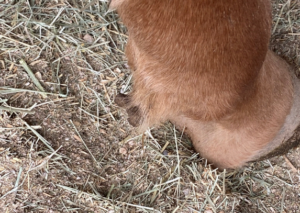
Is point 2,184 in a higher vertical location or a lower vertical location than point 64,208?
higher

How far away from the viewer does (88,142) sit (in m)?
2.16

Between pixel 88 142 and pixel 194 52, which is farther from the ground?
pixel 194 52

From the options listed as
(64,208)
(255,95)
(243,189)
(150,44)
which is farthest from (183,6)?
(243,189)

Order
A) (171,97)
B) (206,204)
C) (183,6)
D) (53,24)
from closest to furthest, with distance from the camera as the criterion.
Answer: (183,6) → (171,97) → (206,204) → (53,24)

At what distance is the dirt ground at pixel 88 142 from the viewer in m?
1.95

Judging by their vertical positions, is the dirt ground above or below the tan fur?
below

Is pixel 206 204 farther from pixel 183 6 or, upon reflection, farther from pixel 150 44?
pixel 183 6

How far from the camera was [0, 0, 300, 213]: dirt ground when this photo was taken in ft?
6.40

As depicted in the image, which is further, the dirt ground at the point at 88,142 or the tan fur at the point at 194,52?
the dirt ground at the point at 88,142

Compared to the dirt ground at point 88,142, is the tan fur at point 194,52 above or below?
above

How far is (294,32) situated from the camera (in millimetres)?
2531

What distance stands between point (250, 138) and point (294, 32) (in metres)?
1.02

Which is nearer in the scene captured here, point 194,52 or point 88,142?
point 194,52

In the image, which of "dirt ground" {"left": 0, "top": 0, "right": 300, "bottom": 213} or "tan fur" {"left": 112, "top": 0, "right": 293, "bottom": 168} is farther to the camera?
"dirt ground" {"left": 0, "top": 0, "right": 300, "bottom": 213}
